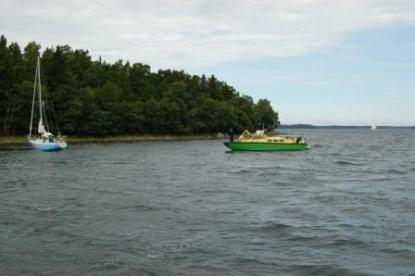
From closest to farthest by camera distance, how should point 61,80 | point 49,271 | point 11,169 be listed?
point 49,271 → point 11,169 → point 61,80

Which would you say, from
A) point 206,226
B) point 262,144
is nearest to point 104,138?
point 262,144

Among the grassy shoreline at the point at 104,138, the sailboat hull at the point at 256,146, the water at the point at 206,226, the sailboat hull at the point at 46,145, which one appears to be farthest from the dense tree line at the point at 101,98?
the water at the point at 206,226

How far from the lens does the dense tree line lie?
113 m

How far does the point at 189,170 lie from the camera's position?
54.1 meters

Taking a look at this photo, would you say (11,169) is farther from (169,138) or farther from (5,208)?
(169,138)

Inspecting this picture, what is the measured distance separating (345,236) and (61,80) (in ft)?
364

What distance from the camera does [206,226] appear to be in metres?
23.4

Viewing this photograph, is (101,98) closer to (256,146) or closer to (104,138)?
(104,138)

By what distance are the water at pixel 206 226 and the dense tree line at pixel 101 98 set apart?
7532cm

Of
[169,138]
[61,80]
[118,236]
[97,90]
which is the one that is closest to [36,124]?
[61,80]

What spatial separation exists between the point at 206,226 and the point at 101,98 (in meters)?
121

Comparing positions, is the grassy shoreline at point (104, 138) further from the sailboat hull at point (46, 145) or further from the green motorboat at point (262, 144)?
the green motorboat at point (262, 144)

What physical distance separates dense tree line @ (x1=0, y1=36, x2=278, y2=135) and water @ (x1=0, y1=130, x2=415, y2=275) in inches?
2966

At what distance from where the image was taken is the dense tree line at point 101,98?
113188 millimetres
